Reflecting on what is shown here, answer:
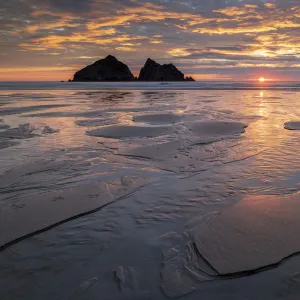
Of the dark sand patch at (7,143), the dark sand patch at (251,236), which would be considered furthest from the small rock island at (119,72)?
the dark sand patch at (251,236)

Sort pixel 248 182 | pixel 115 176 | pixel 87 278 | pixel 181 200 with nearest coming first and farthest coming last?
pixel 87 278
pixel 181 200
pixel 248 182
pixel 115 176

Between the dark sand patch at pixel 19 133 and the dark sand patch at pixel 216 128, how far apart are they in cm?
441

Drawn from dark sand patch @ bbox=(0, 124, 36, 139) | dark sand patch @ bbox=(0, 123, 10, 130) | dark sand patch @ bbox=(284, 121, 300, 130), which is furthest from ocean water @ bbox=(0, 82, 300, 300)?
dark sand patch @ bbox=(0, 123, 10, 130)

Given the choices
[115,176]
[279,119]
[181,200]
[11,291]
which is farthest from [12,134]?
[279,119]

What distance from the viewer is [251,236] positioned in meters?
2.80

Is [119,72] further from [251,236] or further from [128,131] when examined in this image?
[251,236]

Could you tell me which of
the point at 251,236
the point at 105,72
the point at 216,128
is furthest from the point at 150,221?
the point at 105,72

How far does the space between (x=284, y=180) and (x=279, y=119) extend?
261 inches

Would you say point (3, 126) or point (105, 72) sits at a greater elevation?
point (105, 72)

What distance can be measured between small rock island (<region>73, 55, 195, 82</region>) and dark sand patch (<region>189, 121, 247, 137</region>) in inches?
3414

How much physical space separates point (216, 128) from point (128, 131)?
8.19 feet

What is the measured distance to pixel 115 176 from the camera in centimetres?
457

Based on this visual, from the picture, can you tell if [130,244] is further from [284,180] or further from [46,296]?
[284,180]

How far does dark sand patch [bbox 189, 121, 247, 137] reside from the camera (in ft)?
25.8
